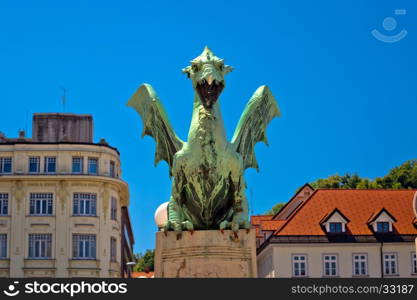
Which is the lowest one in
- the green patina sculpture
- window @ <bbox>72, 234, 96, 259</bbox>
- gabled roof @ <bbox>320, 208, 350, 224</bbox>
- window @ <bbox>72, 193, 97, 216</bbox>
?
the green patina sculpture

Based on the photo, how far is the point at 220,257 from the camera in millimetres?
24922

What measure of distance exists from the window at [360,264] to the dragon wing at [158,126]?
5535 centimetres

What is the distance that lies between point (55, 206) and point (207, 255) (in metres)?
60.9

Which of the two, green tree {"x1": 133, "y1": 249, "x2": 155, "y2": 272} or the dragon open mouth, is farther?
green tree {"x1": 133, "y1": 249, "x2": 155, "y2": 272}

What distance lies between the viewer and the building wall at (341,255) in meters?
80.4

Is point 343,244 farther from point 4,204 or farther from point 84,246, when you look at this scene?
point 4,204

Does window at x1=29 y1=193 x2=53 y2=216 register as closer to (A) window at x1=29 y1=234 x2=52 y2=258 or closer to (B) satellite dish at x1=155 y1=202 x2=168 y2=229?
(A) window at x1=29 y1=234 x2=52 y2=258

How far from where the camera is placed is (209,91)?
25578 mm

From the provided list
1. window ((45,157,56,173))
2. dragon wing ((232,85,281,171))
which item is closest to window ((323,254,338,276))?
window ((45,157,56,173))

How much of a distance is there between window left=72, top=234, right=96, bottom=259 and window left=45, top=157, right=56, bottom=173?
17.0 feet

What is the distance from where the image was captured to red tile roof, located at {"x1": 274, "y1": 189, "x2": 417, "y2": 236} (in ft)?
266

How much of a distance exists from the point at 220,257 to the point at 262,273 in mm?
62034

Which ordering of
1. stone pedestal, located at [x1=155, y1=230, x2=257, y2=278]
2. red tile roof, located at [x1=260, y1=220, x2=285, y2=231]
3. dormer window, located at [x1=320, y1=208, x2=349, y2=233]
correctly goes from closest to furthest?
stone pedestal, located at [x1=155, y1=230, x2=257, y2=278]
dormer window, located at [x1=320, y1=208, x2=349, y2=233]
red tile roof, located at [x1=260, y1=220, x2=285, y2=231]

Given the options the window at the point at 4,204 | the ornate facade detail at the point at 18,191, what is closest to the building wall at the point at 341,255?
the ornate facade detail at the point at 18,191
